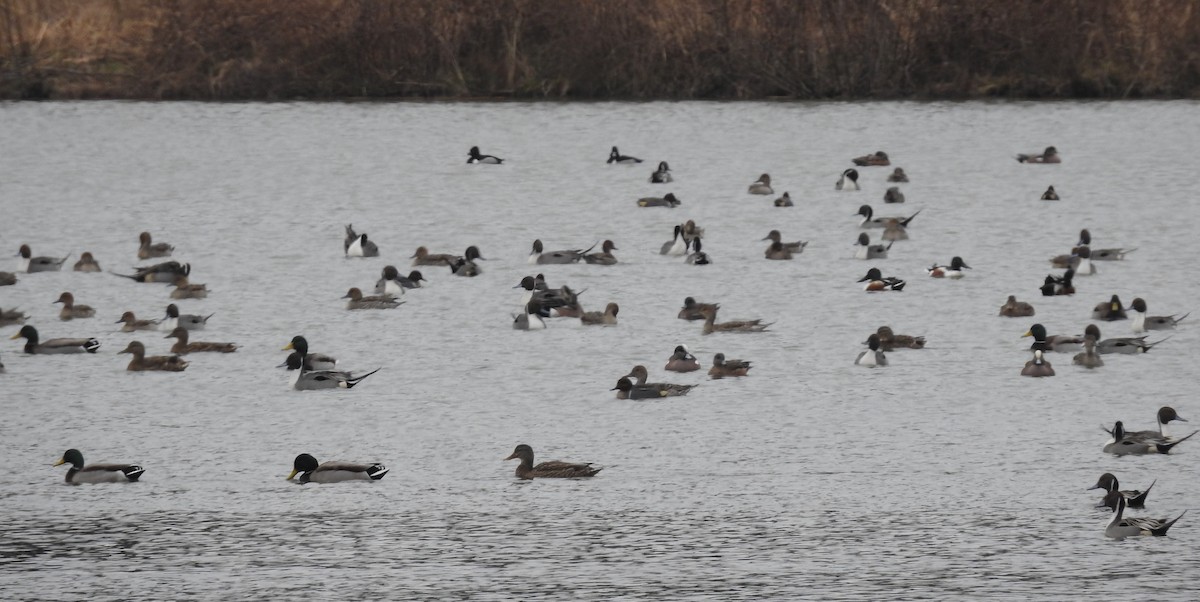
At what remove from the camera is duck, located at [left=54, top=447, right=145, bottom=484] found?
1206cm

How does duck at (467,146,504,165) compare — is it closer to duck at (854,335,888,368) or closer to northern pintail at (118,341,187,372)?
northern pintail at (118,341,187,372)

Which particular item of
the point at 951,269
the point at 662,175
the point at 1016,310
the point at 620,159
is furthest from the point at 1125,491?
the point at 620,159

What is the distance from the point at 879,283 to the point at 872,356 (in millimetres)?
3582

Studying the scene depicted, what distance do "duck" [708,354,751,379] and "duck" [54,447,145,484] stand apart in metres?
5.00

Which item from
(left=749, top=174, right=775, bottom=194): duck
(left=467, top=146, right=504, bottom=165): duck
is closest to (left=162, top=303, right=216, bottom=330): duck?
(left=749, top=174, right=775, bottom=194): duck

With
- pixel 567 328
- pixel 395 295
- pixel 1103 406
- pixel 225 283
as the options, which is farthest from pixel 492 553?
pixel 225 283

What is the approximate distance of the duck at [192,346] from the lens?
16.3 metres

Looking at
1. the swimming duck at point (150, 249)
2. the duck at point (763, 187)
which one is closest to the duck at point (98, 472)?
the swimming duck at point (150, 249)

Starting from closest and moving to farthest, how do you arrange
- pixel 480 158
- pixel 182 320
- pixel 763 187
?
pixel 182 320 → pixel 763 187 → pixel 480 158

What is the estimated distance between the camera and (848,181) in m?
26.8

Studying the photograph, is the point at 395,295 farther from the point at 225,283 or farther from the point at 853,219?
the point at 853,219

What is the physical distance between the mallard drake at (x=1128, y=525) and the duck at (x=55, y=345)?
9.53 m

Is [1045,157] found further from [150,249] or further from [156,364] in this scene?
[156,364]

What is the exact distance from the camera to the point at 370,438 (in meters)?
13.3
